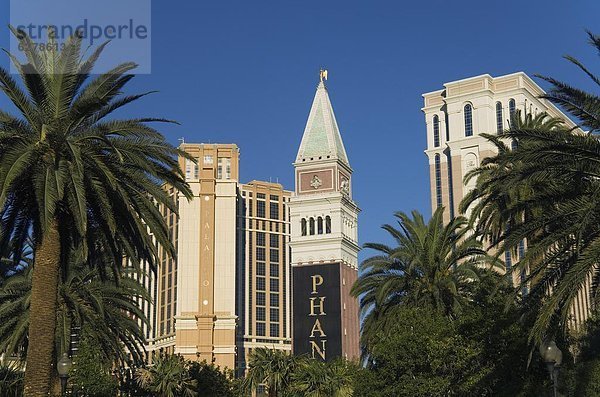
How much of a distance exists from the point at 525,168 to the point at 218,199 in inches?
3767

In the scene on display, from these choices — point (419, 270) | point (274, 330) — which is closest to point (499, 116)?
point (274, 330)

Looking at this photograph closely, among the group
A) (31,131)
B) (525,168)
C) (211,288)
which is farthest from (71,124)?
(211,288)

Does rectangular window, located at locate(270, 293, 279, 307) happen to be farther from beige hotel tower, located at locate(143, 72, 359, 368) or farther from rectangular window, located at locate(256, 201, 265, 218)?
rectangular window, located at locate(256, 201, 265, 218)

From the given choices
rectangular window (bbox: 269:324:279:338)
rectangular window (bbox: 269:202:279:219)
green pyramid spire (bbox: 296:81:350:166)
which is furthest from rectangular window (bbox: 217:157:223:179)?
rectangular window (bbox: 269:324:279:338)

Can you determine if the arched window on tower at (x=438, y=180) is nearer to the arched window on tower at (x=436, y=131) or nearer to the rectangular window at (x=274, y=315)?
the arched window on tower at (x=436, y=131)

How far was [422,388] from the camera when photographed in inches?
1426

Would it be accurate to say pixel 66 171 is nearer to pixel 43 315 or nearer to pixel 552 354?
pixel 43 315

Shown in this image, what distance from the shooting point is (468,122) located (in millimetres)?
136250

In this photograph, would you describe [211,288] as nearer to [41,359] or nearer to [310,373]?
[310,373]

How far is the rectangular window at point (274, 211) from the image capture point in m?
153

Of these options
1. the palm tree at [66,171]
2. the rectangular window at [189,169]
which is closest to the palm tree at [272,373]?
the palm tree at [66,171]

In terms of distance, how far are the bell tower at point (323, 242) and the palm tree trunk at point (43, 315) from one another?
68.8 meters

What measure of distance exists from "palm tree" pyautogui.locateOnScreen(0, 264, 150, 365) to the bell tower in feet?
173

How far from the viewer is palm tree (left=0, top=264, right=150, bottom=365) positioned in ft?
120
